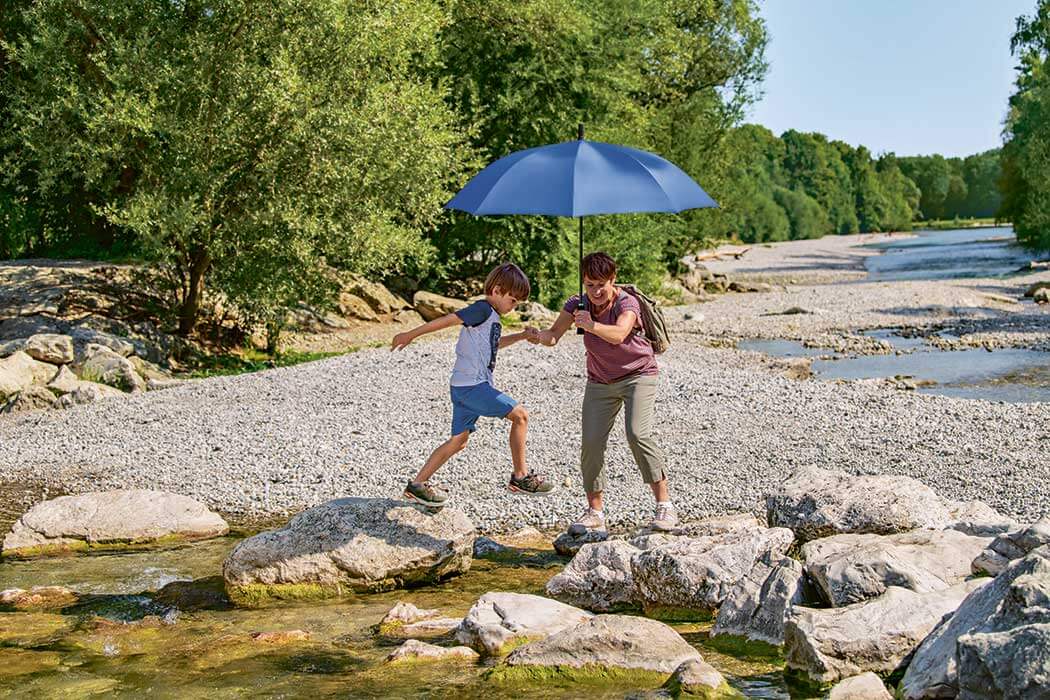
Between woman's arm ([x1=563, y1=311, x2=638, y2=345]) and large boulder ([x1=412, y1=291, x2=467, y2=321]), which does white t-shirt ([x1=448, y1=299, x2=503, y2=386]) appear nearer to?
woman's arm ([x1=563, y1=311, x2=638, y2=345])

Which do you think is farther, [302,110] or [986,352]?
[986,352]

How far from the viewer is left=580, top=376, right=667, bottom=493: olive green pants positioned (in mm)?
9297

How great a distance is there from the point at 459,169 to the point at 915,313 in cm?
1753

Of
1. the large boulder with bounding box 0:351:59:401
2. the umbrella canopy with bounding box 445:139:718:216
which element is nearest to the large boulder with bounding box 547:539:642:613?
the umbrella canopy with bounding box 445:139:718:216

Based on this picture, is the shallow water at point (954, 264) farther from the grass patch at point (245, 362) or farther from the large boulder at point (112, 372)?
the large boulder at point (112, 372)

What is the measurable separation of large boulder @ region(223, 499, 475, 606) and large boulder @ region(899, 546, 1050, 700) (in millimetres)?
4267

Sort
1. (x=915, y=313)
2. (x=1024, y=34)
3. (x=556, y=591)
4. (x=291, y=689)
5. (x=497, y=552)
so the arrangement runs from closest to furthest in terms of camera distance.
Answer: (x=291, y=689) → (x=556, y=591) → (x=497, y=552) → (x=915, y=313) → (x=1024, y=34)

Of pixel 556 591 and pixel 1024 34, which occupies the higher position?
pixel 1024 34

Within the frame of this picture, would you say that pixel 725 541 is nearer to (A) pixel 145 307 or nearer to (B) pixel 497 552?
(B) pixel 497 552

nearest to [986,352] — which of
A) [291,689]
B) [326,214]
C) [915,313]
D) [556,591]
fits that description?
[915,313]

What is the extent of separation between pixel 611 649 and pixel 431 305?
23340 millimetres

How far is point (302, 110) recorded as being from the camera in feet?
68.8

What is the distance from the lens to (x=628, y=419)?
936cm

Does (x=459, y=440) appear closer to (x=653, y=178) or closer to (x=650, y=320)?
(x=650, y=320)
